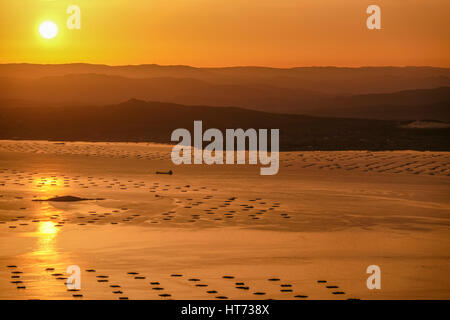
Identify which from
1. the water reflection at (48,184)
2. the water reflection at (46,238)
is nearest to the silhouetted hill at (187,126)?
the water reflection at (48,184)

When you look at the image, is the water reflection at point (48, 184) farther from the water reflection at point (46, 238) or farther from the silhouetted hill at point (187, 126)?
the silhouetted hill at point (187, 126)

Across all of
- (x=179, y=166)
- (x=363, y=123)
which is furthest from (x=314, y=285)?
(x=363, y=123)

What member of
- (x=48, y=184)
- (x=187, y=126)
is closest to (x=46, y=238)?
(x=48, y=184)

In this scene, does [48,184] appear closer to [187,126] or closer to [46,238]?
[46,238]

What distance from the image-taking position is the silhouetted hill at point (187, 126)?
42.0m

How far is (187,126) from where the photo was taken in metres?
57.8

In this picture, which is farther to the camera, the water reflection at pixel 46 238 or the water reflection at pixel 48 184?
the water reflection at pixel 48 184

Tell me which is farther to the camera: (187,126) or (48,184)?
(187,126)

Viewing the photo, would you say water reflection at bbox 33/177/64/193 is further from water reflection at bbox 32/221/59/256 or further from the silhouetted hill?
the silhouetted hill

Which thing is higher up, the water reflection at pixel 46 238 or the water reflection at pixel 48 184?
the water reflection at pixel 48 184

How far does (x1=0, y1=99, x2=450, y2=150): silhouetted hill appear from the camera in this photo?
42031 mm

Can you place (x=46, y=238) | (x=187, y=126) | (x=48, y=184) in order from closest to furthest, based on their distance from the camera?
(x=46, y=238) → (x=48, y=184) → (x=187, y=126)

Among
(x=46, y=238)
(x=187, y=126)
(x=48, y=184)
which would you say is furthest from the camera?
(x=187, y=126)

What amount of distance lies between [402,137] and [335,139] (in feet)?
14.7
